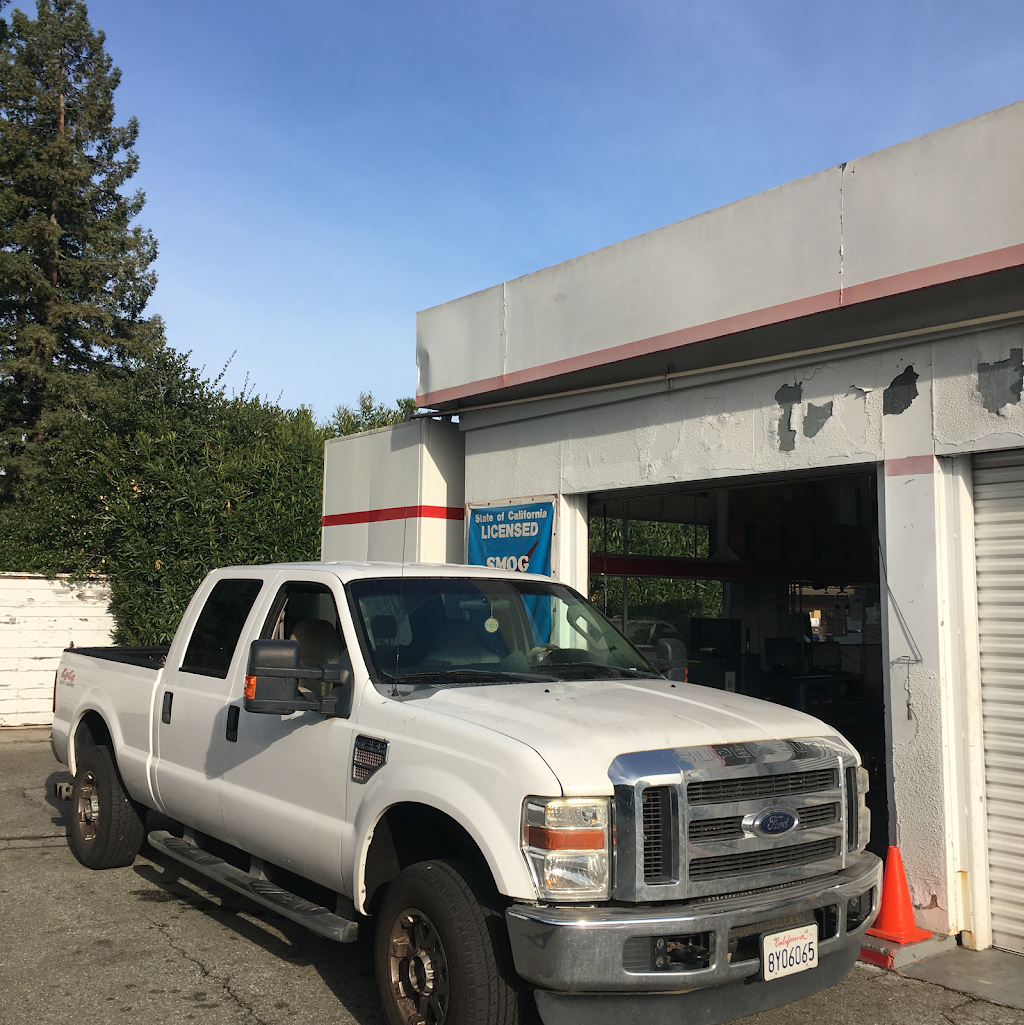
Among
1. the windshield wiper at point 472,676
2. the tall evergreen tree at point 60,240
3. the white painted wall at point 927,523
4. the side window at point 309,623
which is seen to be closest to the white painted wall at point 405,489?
the white painted wall at point 927,523

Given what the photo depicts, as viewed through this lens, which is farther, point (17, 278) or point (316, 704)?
point (17, 278)

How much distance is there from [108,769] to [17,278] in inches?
933

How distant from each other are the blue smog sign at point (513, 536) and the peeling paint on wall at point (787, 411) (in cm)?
260

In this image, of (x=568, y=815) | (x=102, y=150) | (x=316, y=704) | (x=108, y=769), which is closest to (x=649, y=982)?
(x=568, y=815)

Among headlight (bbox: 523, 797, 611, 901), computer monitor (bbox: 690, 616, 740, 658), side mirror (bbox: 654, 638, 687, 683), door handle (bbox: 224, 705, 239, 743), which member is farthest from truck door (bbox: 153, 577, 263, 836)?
computer monitor (bbox: 690, 616, 740, 658)

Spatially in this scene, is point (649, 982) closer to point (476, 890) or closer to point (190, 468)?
point (476, 890)

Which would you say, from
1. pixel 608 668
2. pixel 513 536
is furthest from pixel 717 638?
pixel 608 668

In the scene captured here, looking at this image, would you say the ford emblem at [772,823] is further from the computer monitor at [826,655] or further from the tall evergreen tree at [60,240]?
the tall evergreen tree at [60,240]

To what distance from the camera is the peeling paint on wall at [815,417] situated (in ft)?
22.4

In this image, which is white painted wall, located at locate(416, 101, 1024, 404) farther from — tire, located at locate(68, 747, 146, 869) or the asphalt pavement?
tire, located at locate(68, 747, 146, 869)

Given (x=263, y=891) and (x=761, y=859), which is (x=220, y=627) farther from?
(x=761, y=859)

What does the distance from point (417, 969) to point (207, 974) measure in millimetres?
1613

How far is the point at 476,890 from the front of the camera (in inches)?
144

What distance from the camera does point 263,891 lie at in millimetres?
4797
